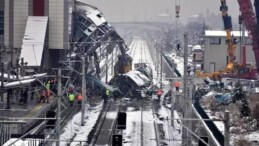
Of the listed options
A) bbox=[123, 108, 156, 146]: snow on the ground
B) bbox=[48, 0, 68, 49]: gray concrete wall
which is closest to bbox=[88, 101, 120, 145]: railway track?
bbox=[123, 108, 156, 146]: snow on the ground

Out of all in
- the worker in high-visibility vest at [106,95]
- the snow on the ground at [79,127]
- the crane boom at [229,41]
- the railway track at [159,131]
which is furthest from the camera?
the crane boom at [229,41]

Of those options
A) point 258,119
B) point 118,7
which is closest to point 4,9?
point 258,119

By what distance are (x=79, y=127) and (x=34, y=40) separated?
9.40m

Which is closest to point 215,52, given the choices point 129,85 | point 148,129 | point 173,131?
point 129,85

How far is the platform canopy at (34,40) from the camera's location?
29609 millimetres

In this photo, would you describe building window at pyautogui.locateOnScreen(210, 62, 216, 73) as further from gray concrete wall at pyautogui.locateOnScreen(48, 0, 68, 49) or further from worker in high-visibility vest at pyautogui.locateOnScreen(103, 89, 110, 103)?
worker in high-visibility vest at pyautogui.locateOnScreen(103, 89, 110, 103)

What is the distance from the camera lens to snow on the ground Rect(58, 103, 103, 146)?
20109mm

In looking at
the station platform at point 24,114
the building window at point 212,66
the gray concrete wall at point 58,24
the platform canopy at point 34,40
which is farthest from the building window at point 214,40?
the station platform at point 24,114

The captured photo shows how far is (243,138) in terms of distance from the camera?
19844 millimetres

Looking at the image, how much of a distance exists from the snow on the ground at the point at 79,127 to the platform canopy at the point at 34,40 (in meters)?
4.26

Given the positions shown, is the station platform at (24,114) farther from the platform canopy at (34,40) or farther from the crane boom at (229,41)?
the crane boom at (229,41)

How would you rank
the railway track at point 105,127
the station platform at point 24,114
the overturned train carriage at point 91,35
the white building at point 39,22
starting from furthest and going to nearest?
the overturned train carriage at point 91,35, the white building at point 39,22, the railway track at point 105,127, the station platform at point 24,114

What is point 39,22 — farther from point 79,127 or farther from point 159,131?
point 159,131

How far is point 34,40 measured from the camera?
3052 centimetres
